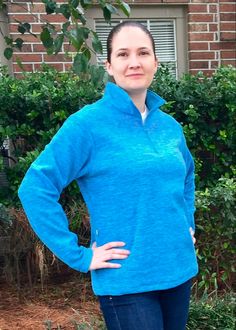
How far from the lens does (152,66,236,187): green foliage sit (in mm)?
4160

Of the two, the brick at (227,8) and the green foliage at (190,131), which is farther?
the brick at (227,8)

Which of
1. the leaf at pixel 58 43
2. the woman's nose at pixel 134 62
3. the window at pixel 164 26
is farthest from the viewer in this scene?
the window at pixel 164 26

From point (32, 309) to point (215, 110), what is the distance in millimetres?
2265

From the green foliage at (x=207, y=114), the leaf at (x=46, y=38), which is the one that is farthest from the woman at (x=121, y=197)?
the green foliage at (x=207, y=114)

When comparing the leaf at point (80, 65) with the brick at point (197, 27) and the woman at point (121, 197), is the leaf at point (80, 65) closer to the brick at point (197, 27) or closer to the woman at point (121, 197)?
the woman at point (121, 197)

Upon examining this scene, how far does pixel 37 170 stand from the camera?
1.69 meters

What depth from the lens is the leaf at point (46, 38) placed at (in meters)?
2.81

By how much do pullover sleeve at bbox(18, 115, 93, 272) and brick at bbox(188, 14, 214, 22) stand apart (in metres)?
3.88

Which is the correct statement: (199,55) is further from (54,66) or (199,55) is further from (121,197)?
(121,197)

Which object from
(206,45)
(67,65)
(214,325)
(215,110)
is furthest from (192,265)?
A: (206,45)

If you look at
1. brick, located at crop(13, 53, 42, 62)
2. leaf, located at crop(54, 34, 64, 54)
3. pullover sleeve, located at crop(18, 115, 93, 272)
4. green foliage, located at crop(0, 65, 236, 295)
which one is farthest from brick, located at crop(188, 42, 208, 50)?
pullover sleeve, located at crop(18, 115, 93, 272)

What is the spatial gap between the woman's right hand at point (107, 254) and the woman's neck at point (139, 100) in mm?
541

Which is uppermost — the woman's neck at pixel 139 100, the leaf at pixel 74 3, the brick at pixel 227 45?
the leaf at pixel 74 3

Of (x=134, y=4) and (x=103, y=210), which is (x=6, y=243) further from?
Result: (x=134, y=4)
